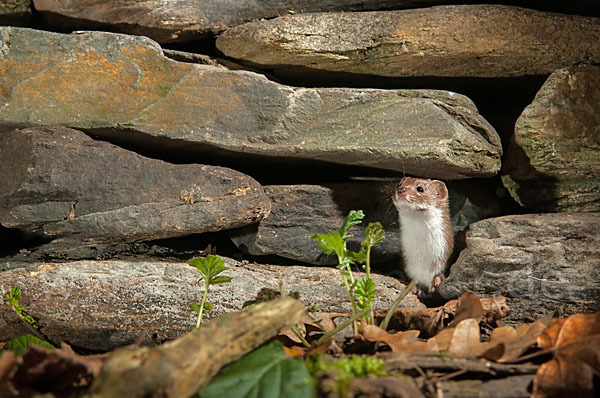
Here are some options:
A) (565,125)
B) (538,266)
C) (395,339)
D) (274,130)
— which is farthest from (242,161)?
(565,125)

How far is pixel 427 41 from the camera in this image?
12.2 ft

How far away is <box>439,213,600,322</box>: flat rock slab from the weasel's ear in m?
0.50

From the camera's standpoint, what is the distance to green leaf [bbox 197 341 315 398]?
6.07 ft

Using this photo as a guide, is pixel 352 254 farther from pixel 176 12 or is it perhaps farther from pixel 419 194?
pixel 176 12

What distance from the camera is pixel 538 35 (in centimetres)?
376

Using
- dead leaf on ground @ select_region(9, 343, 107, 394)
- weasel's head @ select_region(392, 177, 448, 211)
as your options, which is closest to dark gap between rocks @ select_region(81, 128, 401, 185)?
weasel's head @ select_region(392, 177, 448, 211)

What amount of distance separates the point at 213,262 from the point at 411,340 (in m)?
1.14

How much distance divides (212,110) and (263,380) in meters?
2.26

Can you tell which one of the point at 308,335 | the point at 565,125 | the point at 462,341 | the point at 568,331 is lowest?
the point at 308,335

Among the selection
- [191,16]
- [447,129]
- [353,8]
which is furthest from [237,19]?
[447,129]

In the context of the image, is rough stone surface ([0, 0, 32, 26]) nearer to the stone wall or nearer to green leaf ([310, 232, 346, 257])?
the stone wall

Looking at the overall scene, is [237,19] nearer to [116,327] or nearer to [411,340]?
[116,327]

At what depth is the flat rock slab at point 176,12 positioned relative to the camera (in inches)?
152

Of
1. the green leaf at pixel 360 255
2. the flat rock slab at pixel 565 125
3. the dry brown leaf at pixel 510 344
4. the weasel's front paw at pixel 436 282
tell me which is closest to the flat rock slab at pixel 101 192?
the green leaf at pixel 360 255
